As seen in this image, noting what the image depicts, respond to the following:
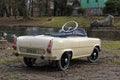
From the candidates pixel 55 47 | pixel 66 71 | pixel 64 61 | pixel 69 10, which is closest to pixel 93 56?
pixel 64 61

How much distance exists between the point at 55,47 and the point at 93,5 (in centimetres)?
6962

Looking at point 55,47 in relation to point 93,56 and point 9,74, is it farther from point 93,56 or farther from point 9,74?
point 93,56

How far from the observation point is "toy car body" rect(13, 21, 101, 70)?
11062 mm

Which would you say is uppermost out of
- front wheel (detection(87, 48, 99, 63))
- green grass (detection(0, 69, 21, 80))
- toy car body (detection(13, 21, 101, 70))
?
toy car body (detection(13, 21, 101, 70))

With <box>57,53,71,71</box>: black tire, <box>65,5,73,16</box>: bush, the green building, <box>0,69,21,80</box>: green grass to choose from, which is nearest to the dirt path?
<box>0,69,21,80</box>: green grass

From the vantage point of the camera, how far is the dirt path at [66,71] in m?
10.5

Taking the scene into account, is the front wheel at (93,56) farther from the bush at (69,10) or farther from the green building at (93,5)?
the bush at (69,10)

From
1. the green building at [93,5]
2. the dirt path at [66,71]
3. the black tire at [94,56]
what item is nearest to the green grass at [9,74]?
the dirt path at [66,71]

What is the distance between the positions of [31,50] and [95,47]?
300 cm

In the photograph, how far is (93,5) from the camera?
262ft

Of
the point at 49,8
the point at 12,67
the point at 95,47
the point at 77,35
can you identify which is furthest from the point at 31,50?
the point at 49,8

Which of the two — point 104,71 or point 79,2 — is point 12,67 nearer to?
point 104,71

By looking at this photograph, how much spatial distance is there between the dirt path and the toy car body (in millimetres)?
375

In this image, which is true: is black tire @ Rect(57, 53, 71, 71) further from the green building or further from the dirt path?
the green building
